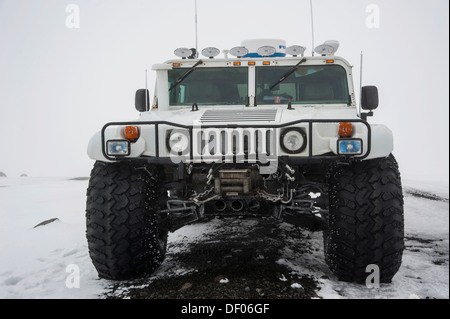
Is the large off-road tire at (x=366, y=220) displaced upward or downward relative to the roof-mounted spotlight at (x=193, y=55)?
downward

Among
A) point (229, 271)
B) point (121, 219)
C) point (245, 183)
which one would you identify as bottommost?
point (229, 271)

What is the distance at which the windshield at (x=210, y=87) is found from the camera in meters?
4.14

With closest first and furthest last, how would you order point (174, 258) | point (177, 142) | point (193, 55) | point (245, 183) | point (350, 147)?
point (350, 147)
point (245, 183)
point (177, 142)
point (174, 258)
point (193, 55)

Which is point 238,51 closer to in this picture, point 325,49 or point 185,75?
point 185,75

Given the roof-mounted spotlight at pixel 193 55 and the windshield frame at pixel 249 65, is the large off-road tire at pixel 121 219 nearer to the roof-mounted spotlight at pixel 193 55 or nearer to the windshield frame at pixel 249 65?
the windshield frame at pixel 249 65

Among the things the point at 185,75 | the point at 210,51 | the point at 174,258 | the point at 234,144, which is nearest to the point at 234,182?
the point at 234,144

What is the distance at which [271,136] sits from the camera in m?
2.77

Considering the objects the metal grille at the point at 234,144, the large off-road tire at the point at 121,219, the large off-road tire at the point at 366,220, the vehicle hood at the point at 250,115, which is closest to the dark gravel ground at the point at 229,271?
the large off-road tire at the point at 121,219

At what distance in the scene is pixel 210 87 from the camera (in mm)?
4188

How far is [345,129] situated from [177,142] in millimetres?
1273

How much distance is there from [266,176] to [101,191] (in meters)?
1.33

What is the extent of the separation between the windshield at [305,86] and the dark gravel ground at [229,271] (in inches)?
63.7
